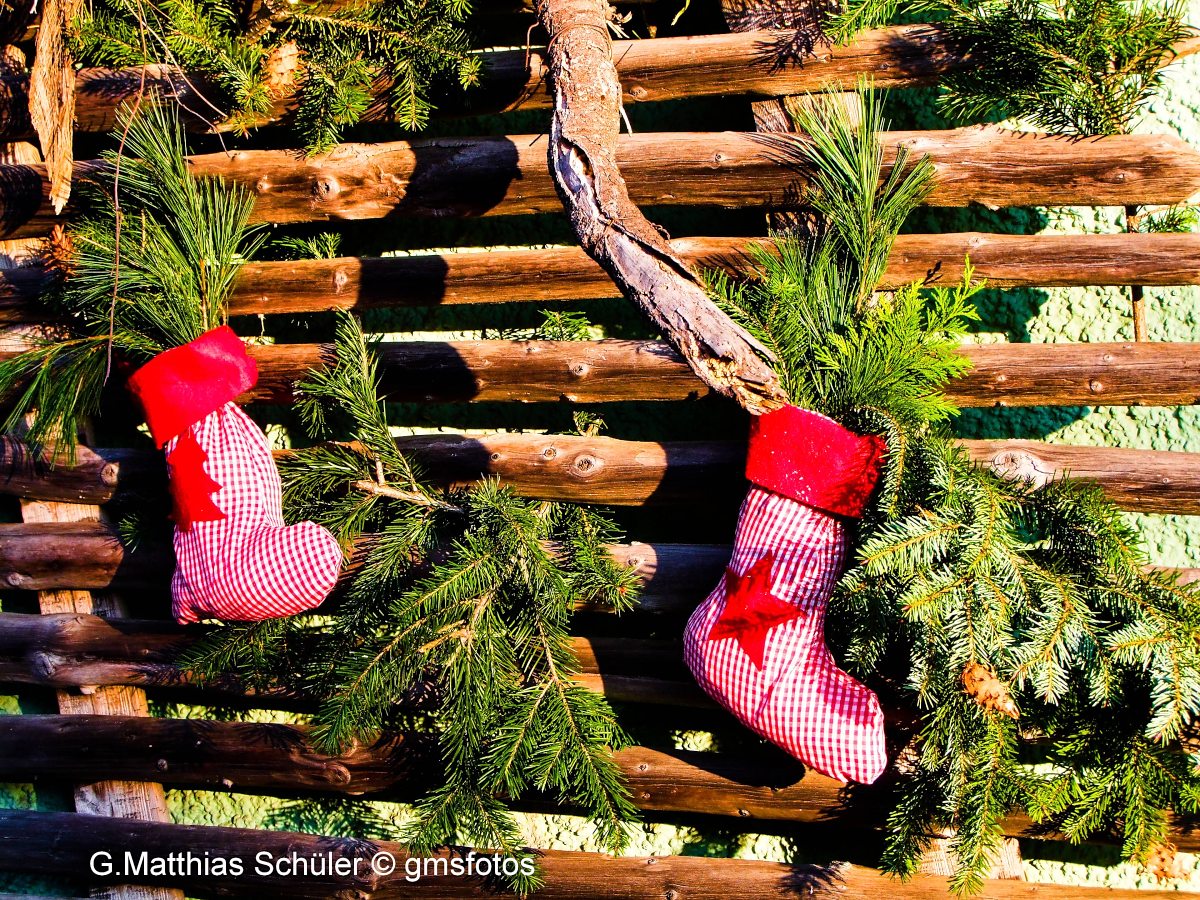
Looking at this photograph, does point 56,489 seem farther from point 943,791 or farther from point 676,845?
point 943,791

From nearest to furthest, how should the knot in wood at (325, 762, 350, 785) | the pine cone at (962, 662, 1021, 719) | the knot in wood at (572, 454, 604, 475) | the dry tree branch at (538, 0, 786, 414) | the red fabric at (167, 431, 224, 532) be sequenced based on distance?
the pine cone at (962, 662, 1021, 719) < the dry tree branch at (538, 0, 786, 414) < the red fabric at (167, 431, 224, 532) < the knot in wood at (572, 454, 604, 475) < the knot in wood at (325, 762, 350, 785)

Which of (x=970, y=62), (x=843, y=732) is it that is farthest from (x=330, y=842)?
(x=970, y=62)

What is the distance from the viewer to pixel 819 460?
4.48 feet

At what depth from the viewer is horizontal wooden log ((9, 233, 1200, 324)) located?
1563mm

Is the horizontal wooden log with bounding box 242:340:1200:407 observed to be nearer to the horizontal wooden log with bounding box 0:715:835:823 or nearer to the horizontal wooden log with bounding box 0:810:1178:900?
the horizontal wooden log with bounding box 0:715:835:823

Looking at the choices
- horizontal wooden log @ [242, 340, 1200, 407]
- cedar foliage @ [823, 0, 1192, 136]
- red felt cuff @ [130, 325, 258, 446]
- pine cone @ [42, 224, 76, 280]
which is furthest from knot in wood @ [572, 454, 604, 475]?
pine cone @ [42, 224, 76, 280]

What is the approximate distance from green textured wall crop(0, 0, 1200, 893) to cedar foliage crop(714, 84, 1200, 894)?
0.29m

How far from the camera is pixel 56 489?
1.99m

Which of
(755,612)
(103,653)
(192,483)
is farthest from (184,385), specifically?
(755,612)

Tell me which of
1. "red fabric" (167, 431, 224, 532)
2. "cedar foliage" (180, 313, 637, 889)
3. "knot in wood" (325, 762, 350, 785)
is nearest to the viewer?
"cedar foliage" (180, 313, 637, 889)

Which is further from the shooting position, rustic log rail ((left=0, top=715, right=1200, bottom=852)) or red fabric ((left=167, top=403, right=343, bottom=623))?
rustic log rail ((left=0, top=715, right=1200, bottom=852))

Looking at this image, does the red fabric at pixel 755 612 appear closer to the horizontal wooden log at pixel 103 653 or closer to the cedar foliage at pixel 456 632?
the cedar foliage at pixel 456 632

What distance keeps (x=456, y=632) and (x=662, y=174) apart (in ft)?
2.70

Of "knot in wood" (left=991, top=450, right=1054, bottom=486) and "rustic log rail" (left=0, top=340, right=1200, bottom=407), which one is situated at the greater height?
"rustic log rail" (left=0, top=340, right=1200, bottom=407)
